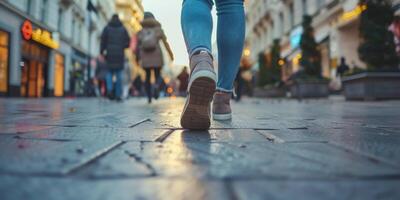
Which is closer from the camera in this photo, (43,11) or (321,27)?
(43,11)

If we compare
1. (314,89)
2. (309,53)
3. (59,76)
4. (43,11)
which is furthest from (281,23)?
(43,11)

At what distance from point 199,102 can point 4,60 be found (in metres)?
14.4

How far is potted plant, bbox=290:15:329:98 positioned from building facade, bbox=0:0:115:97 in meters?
11.2

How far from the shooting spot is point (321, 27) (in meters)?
21.4

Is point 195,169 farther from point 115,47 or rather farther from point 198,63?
point 115,47

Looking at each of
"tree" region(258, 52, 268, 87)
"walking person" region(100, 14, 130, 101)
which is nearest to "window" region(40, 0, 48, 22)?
"walking person" region(100, 14, 130, 101)

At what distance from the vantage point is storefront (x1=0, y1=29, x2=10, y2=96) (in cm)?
1370

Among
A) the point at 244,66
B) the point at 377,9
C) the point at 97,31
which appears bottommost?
the point at 244,66

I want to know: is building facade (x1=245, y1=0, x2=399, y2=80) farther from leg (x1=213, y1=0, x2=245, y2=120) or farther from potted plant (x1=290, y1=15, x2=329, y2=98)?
leg (x1=213, y1=0, x2=245, y2=120)

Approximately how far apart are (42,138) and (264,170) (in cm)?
95

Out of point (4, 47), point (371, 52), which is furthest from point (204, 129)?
point (4, 47)

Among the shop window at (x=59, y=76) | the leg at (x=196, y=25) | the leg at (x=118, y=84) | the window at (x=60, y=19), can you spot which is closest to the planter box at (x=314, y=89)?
the leg at (x=118, y=84)

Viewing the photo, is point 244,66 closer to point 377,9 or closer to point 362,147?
point 377,9

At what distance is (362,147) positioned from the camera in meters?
1.24
